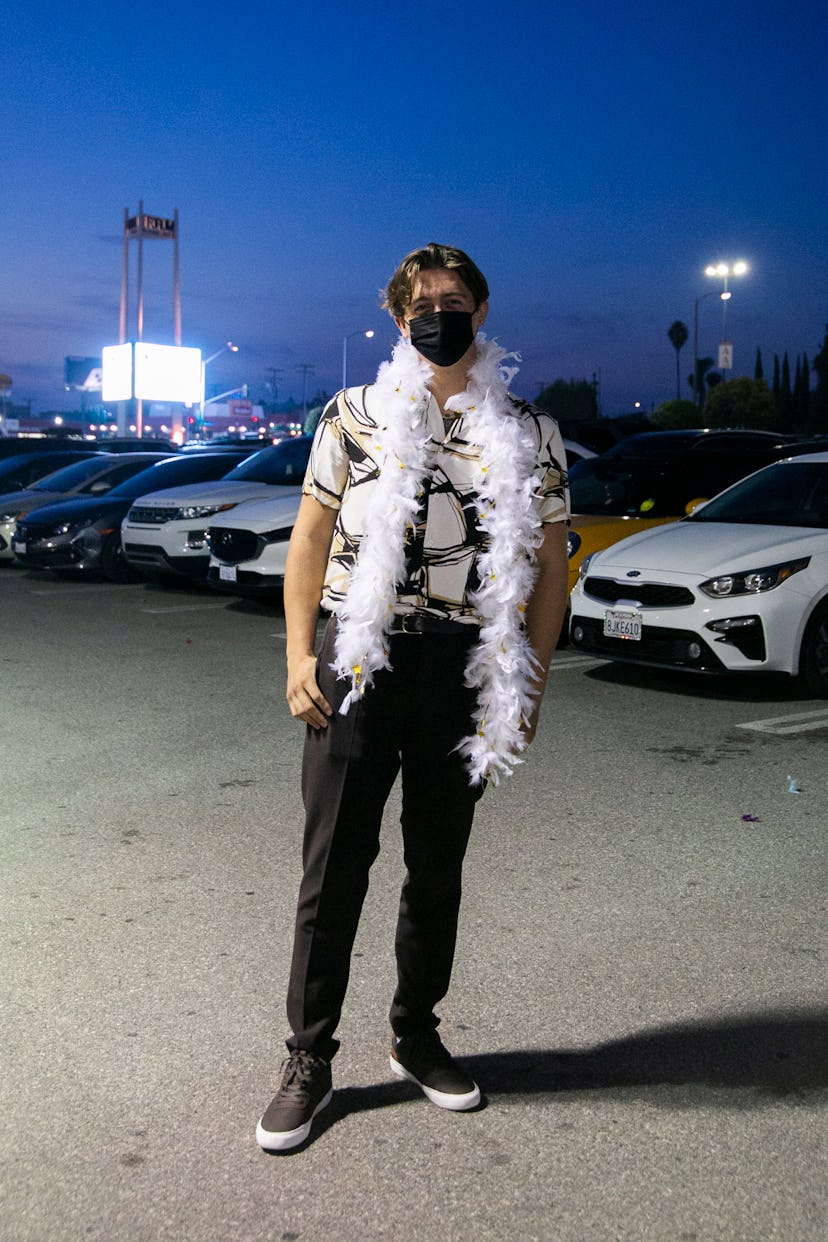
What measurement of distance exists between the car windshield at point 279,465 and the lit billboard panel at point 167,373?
4850 cm

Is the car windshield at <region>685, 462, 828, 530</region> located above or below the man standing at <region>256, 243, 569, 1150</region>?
above

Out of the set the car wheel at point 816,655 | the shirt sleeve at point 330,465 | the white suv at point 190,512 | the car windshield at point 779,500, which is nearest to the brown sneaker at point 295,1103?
the shirt sleeve at point 330,465

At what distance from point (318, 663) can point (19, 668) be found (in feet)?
23.0

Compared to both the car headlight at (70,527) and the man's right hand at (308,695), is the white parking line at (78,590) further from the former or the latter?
the man's right hand at (308,695)

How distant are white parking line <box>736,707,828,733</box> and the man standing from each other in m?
4.71

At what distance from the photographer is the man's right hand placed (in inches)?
117

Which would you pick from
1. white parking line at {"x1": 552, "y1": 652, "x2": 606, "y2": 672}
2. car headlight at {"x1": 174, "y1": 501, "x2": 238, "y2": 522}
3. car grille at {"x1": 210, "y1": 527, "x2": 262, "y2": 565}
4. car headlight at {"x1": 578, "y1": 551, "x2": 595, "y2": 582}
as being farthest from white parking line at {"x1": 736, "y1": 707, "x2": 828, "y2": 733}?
car headlight at {"x1": 174, "y1": 501, "x2": 238, "y2": 522}

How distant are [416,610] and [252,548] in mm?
9404

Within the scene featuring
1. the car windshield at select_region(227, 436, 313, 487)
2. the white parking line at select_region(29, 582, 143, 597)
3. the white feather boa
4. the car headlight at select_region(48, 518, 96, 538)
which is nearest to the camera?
the white feather boa

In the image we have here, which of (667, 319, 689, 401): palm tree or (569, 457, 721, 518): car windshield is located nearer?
(569, 457, 721, 518): car windshield

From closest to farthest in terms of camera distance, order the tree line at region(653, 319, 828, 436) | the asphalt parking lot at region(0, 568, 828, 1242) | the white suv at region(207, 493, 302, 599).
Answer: the asphalt parking lot at region(0, 568, 828, 1242), the white suv at region(207, 493, 302, 599), the tree line at region(653, 319, 828, 436)

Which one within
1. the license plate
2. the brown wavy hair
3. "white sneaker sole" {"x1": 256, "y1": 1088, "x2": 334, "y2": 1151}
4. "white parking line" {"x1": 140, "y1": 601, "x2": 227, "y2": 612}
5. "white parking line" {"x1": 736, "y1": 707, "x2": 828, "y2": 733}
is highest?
the brown wavy hair

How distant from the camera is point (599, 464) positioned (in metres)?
11.6

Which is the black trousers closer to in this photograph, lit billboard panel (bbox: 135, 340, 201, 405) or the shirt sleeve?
the shirt sleeve
